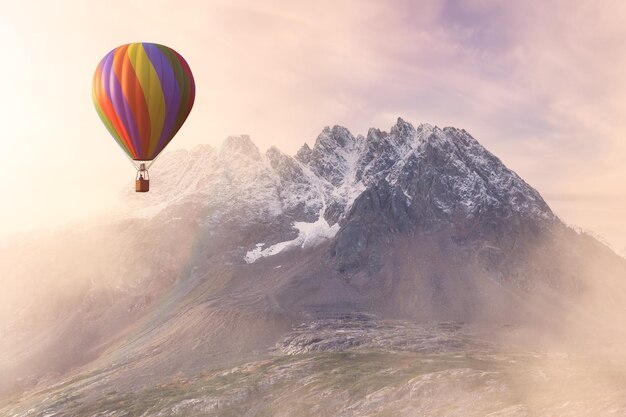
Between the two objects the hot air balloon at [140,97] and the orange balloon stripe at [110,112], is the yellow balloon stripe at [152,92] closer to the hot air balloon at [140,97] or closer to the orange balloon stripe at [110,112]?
the hot air balloon at [140,97]

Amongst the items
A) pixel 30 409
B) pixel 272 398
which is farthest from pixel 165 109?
pixel 30 409

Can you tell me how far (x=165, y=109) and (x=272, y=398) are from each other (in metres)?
108

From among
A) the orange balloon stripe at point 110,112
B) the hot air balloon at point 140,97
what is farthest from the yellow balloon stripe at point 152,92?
the orange balloon stripe at point 110,112

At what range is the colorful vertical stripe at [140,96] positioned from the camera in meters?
79.5

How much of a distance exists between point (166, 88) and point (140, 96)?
13.1ft

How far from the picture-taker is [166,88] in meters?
81.3

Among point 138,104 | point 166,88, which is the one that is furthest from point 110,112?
point 166,88

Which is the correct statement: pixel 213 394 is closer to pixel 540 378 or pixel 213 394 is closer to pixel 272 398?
pixel 272 398

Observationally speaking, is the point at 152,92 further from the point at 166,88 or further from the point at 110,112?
the point at 110,112

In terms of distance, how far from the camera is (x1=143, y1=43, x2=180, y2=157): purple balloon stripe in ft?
267

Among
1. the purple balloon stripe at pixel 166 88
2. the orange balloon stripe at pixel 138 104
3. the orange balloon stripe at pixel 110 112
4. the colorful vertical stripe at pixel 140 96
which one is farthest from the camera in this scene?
the purple balloon stripe at pixel 166 88

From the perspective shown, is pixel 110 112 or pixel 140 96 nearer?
pixel 140 96

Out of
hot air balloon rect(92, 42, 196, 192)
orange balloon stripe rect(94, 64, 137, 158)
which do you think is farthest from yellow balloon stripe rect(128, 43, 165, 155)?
orange balloon stripe rect(94, 64, 137, 158)

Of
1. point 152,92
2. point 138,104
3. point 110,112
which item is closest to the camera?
point 138,104
